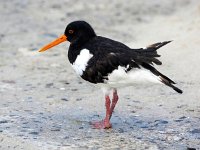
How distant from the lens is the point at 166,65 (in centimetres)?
1149

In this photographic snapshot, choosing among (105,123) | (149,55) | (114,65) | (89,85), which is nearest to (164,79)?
(149,55)

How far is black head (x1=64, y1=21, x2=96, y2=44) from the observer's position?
28.1ft

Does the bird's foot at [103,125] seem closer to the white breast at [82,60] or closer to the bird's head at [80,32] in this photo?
the white breast at [82,60]

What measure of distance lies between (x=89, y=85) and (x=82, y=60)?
236 cm

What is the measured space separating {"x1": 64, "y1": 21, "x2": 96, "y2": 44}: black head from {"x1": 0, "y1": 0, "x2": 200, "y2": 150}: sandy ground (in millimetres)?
1167

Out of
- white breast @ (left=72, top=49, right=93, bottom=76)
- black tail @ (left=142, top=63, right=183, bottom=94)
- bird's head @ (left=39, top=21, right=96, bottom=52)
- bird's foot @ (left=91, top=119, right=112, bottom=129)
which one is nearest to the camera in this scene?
black tail @ (left=142, top=63, right=183, bottom=94)

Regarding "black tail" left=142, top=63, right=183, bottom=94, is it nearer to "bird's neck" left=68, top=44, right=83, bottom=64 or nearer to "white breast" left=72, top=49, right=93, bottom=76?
"white breast" left=72, top=49, right=93, bottom=76

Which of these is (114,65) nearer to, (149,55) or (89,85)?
(149,55)

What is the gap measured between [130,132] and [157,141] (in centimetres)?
50

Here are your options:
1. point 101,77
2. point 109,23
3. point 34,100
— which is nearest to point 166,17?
point 109,23

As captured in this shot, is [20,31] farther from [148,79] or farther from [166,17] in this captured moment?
[148,79]

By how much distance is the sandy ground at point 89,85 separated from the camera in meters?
7.96

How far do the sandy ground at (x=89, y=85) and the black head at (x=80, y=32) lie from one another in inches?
46.0

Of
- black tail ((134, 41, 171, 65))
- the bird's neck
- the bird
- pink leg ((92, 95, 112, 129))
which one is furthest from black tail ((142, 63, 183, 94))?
the bird's neck
